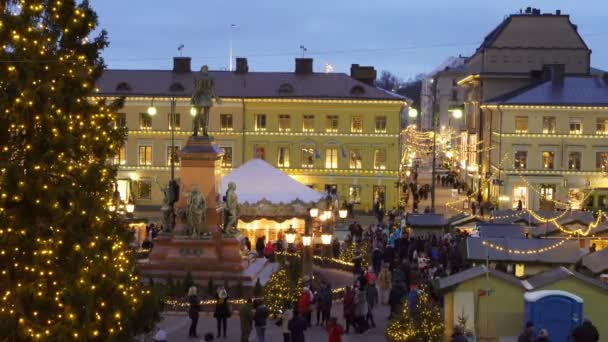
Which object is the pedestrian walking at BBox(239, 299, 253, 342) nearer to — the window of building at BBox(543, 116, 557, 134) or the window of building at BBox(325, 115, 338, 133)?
the window of building at BBox(325, 115, 338, 133)

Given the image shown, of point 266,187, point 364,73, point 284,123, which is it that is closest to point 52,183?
point 266,187

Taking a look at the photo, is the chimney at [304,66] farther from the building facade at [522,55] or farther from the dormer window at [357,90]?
the building facade at [522,55]

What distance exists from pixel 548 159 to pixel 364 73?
12548mm

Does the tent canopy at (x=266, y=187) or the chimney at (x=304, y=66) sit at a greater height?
the chimney at (x=304, y=66)

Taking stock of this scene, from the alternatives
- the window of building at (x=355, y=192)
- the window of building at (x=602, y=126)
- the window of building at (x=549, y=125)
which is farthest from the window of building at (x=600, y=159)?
the window of building at (x=355, y=192)

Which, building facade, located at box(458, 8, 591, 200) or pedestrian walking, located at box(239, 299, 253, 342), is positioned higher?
building facade, located at box(458, 8, 591, 200)

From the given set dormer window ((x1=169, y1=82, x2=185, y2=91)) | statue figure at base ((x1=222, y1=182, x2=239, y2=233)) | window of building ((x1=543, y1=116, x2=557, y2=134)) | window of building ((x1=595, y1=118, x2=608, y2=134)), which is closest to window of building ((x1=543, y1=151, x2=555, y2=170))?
window of building ((x1=543, y1=116, x2=557, y2=134))

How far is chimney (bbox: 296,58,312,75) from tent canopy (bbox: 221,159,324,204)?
78.2ft

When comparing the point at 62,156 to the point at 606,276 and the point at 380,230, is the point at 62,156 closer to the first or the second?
the point at 606,276

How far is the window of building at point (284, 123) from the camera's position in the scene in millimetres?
66562

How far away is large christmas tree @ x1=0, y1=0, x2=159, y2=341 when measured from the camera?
51.9 feet

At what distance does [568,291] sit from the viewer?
23.0m

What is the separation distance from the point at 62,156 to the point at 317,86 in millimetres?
51255

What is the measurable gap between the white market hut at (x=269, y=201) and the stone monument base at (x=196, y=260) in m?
9.36
